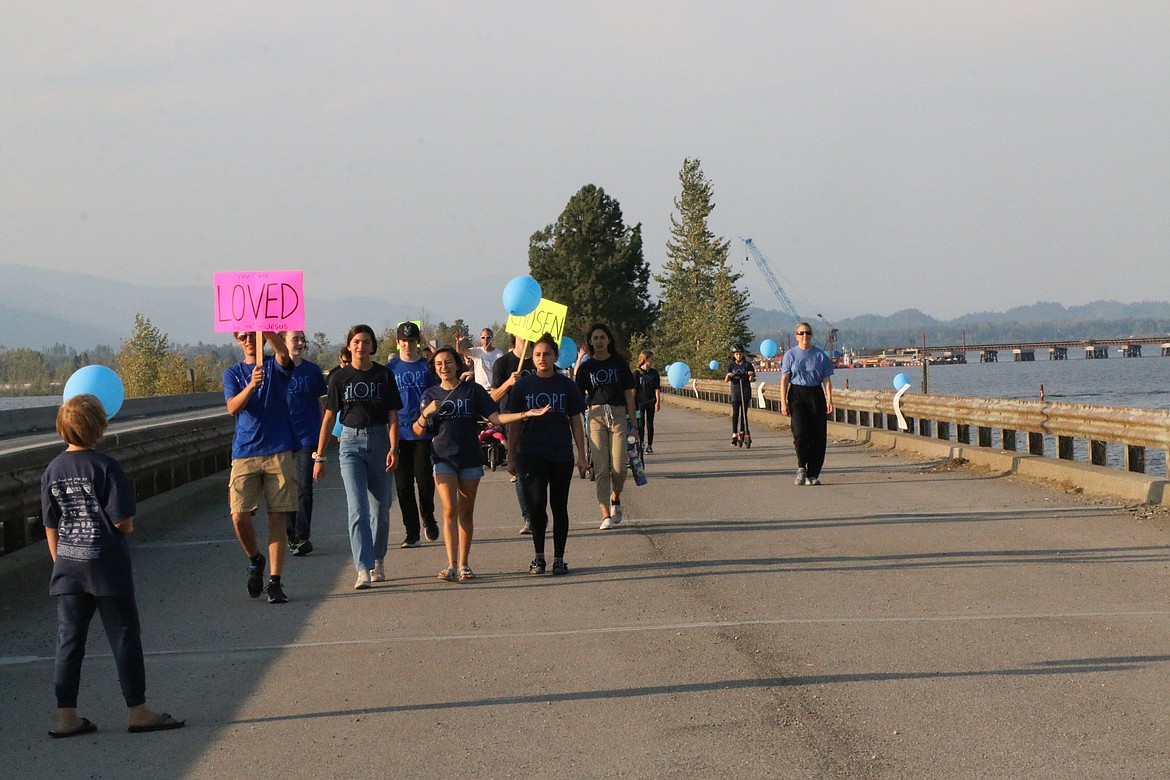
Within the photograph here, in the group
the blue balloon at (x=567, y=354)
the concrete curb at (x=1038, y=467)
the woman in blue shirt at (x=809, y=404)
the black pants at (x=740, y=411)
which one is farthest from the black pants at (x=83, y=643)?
the black pants at (x=740, y=411)

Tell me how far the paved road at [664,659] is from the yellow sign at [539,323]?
2891mm

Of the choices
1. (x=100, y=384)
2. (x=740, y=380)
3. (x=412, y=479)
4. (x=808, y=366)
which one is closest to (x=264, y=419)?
(x=100, y=384)

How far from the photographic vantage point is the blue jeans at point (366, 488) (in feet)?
33.6

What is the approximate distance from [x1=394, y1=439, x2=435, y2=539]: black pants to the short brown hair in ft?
19.8

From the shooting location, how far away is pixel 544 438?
10828mm

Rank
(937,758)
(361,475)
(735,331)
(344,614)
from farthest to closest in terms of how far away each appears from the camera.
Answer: (735,331) < (361,475) < (344,614) < (937,758)

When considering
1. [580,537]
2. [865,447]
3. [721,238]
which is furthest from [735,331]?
[580,537]

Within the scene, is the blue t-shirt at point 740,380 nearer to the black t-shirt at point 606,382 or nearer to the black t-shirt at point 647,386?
the black t-shirt at point 647,386

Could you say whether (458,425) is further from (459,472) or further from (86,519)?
(86,519)

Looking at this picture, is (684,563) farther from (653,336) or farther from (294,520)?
(653,336)

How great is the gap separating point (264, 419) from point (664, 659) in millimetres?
4013

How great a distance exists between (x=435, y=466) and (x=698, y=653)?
3.67m

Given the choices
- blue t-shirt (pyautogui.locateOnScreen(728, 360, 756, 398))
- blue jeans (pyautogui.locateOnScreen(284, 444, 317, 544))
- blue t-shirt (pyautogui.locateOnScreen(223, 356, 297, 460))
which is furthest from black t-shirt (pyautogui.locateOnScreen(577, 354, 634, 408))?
blue t-shirt (pyautogui.locateOnScreen(728, 360, 756, 398))

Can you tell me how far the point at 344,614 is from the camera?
916 centimetres
